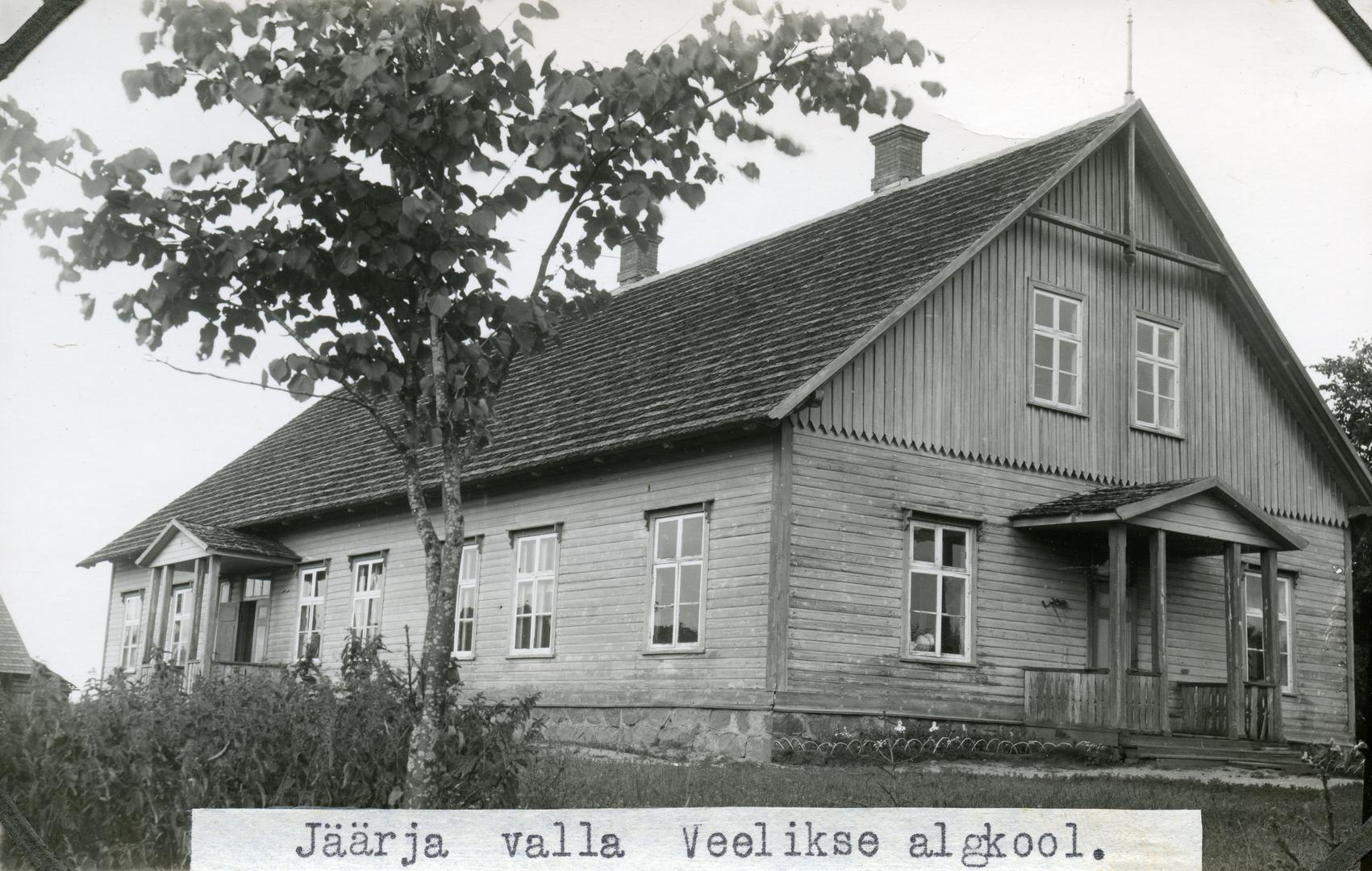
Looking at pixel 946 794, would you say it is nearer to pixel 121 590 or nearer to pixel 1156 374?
pixel 1156 374

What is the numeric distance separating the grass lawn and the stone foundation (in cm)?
133

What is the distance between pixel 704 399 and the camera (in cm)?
1398

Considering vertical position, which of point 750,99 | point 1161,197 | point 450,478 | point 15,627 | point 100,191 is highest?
point 1161,197

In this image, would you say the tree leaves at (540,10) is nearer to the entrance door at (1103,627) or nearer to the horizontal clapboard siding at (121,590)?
the horizontal clapboard siding at (121,590)

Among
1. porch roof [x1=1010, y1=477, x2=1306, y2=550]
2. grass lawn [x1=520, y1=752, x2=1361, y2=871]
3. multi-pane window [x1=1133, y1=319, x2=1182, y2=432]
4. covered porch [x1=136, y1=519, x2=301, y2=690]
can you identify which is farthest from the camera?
covered porch [x1=136, y1=519, x2=301, y2=690]

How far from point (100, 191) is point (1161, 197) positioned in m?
12.5

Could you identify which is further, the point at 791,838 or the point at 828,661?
the point at 828,661

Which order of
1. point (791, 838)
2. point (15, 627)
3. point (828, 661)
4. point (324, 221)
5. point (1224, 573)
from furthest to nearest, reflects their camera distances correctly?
1. point (1224, 573)
2. point (828, 661)
3. point (324, 221)
4. point (15, 627)
5. point (791, 838)

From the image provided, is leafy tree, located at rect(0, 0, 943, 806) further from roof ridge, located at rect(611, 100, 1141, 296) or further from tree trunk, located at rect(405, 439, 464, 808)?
roof ridge, located at rect(611, 100, 1141, 296)

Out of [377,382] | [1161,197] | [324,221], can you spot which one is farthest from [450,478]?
[1161,197]

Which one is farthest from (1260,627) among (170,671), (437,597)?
(170,671)

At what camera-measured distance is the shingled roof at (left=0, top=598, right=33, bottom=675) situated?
23.1ft

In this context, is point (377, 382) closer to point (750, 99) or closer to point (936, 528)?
point (750, 99)

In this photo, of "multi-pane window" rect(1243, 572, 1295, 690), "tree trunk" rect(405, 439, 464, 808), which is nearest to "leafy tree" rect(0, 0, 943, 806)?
"tree trunk" rect(405, 439, 464, 808)
